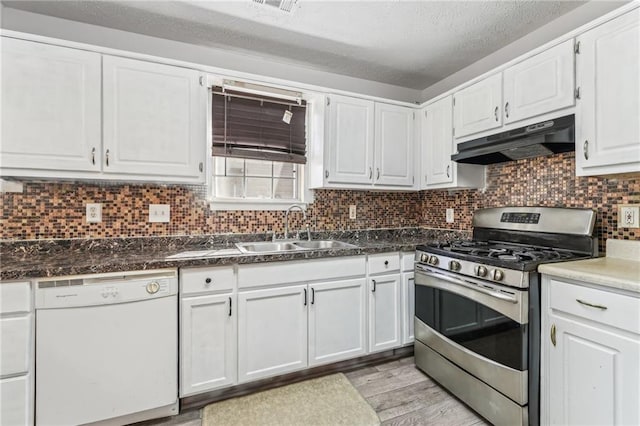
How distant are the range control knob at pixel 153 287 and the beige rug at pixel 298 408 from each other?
793 mm

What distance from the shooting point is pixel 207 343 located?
5.85 ft

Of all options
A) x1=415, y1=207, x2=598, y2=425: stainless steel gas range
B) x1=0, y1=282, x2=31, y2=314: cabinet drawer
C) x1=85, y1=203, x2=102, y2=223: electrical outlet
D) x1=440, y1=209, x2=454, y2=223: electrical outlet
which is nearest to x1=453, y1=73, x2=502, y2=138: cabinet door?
x1=415, y1=207, x2=598, y2=425: stainless steel gas range

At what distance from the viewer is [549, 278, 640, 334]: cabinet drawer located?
1187 mm

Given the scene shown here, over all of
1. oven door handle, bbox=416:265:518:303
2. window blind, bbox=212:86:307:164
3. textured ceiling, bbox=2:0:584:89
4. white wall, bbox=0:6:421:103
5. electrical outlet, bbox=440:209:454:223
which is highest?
textured ceiling, bbox=2:0:584:89

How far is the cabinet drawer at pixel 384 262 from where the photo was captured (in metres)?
2.24

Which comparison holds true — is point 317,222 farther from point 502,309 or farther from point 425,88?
point 425,88

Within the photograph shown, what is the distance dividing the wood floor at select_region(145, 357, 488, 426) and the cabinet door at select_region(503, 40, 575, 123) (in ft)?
6.14

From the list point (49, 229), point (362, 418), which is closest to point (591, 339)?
point (362, 418)

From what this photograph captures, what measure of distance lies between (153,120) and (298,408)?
2.03m

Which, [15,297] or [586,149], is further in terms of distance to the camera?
[586,149]

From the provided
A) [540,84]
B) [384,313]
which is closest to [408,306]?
[384,313]

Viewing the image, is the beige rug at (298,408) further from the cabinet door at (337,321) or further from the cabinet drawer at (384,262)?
the cabinet drawer at (384,262)

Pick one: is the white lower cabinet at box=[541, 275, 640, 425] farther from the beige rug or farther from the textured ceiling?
the textured ceiling

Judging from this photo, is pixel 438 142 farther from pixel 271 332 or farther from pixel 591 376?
pixel 271 332
